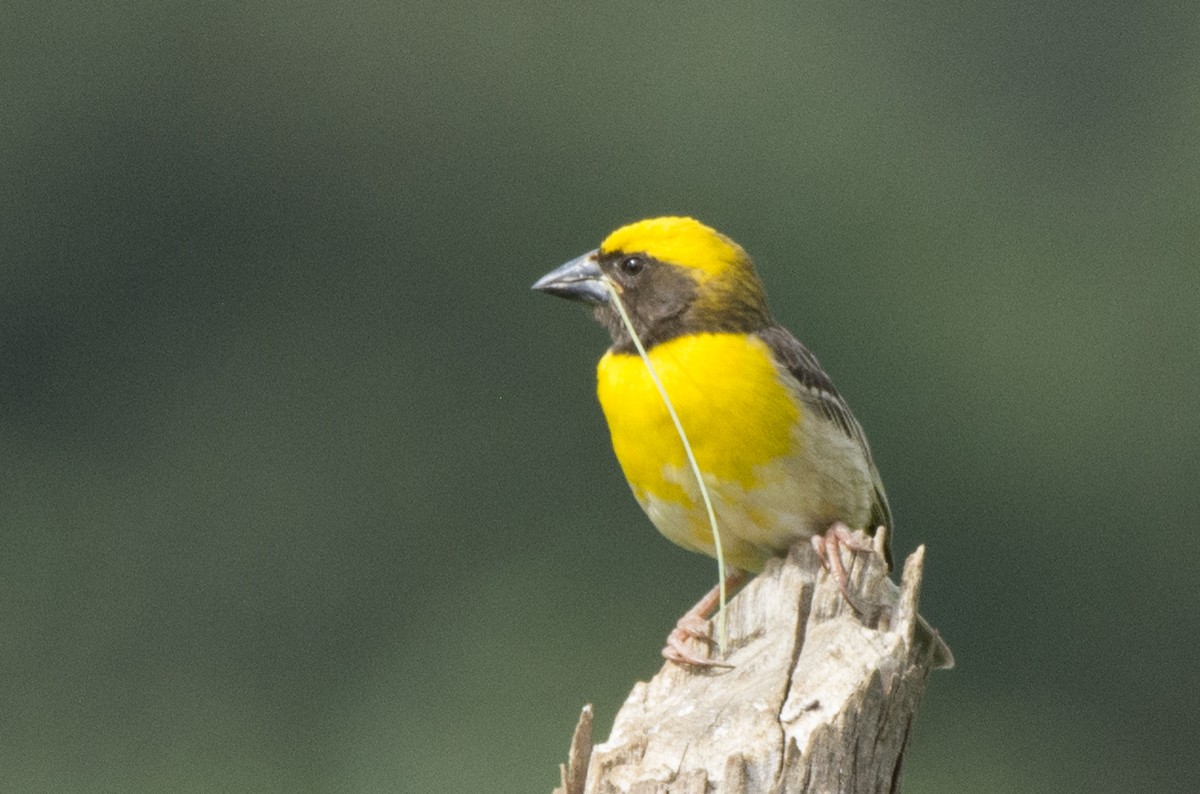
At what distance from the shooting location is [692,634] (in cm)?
601

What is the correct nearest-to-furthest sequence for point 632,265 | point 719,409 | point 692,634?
point 692,634 < point 719,409 < point 632,265

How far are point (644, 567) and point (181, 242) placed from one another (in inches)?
263

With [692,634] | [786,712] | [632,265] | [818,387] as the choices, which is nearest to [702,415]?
[818,387]

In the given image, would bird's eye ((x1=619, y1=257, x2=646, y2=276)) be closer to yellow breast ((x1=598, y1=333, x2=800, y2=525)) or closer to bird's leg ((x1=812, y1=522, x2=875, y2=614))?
yellow breast ((x1=598, y1=333, x2=800, y2=525))

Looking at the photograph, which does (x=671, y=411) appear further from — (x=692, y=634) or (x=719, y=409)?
(x=692, y=634)

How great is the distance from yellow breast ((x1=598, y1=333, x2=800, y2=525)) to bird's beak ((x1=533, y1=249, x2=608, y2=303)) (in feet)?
1.21

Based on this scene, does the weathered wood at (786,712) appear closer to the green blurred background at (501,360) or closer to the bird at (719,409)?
the bird at (719,409)

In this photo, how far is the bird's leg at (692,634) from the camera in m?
5.67

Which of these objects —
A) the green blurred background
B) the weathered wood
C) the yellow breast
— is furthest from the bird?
the green blurred background

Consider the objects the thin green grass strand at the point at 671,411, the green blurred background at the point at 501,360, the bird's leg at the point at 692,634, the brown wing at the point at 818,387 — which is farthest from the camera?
the green blurred background at the point at 501,360

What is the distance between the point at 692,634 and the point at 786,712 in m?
0.87

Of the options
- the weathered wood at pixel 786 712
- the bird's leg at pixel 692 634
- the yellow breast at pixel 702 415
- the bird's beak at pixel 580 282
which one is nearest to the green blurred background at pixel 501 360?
the bird's beak at pixel 580 282

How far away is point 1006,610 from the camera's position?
22.9 meters

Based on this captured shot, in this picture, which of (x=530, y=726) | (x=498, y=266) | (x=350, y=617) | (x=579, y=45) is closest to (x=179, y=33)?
(x=579, y=45)
